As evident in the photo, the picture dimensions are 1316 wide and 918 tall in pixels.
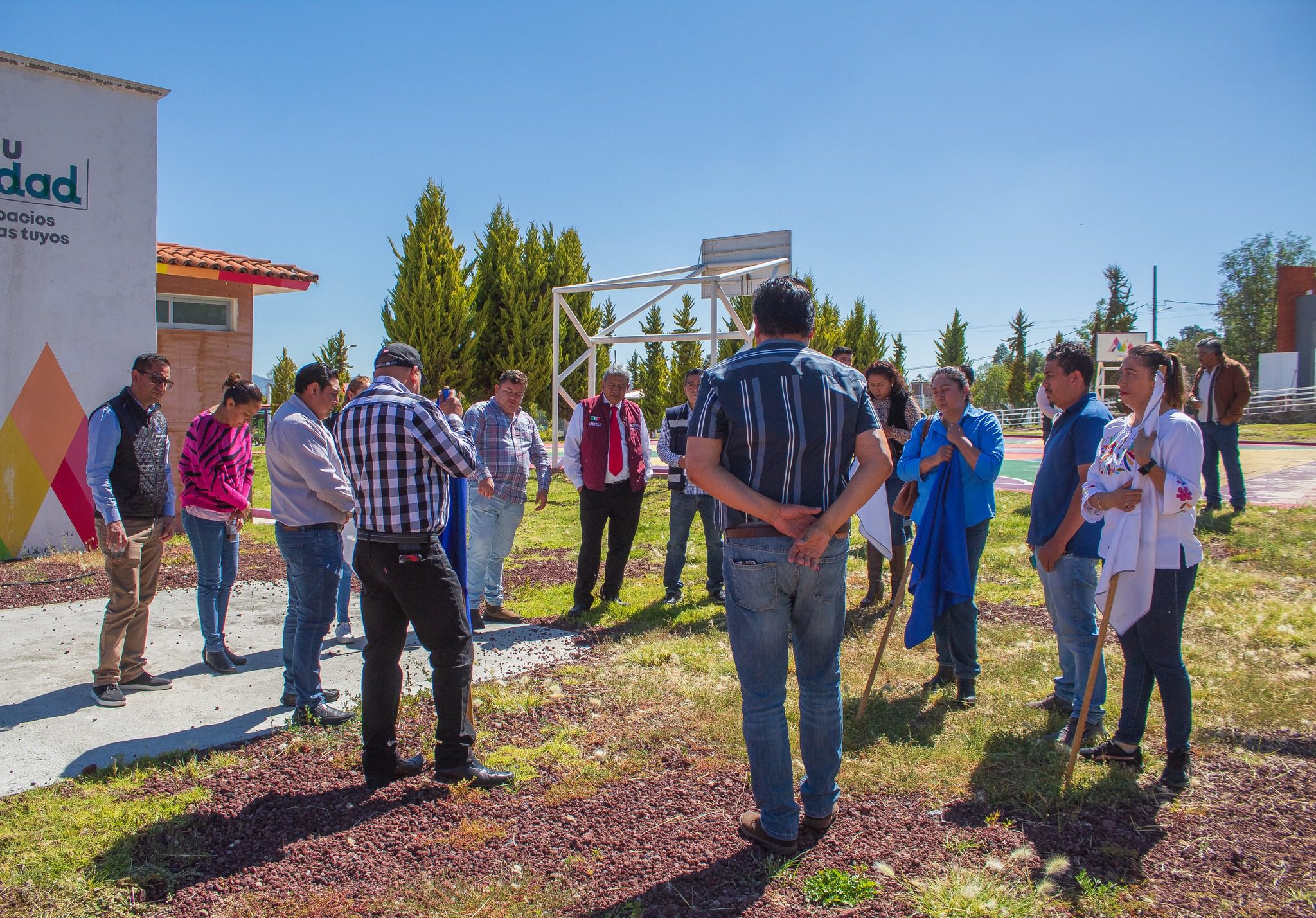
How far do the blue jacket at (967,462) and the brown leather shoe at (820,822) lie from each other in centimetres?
218

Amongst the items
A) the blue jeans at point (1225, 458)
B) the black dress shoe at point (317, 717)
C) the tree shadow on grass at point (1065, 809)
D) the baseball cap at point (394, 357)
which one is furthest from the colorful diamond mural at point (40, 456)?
the blue jeans at point (1225, 458)

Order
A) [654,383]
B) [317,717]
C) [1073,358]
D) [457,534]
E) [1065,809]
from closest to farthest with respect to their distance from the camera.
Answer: [1065,809]
[1073,358]
[457,534]
[317,717]
[654,383]

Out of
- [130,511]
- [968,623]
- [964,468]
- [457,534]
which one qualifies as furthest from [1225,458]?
[130,511]

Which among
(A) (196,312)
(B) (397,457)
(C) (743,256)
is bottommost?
(B) (397,457)

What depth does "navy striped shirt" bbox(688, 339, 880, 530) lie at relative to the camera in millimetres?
3033

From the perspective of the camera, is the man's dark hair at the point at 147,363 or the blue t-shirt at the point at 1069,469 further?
the man's dark hair at the point at 147,363

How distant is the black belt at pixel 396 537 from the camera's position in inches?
144

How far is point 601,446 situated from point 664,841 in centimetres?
405

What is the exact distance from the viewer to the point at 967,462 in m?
4.89

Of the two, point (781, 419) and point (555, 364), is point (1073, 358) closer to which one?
point (781, 419)

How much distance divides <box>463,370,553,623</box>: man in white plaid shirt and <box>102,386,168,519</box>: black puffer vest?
2.27m

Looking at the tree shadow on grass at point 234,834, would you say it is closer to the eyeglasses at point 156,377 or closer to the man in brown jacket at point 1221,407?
the eyeglasses at point 156,377

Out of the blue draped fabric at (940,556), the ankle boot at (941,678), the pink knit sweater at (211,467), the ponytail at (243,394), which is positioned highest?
the ponytail at (243,394)

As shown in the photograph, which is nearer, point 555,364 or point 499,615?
point 499,615
